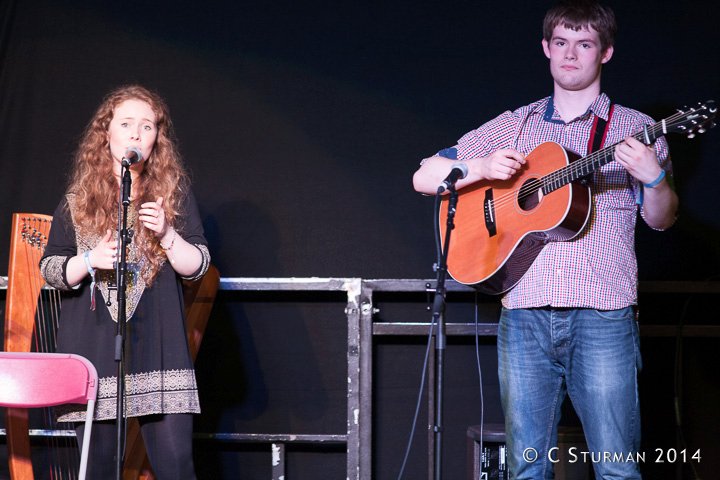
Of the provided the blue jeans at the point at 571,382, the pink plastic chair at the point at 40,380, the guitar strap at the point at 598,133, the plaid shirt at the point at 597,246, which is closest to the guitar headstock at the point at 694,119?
the plaid shirt at the point at 597,246

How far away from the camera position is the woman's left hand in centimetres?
248

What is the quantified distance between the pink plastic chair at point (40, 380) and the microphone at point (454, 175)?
1.20m

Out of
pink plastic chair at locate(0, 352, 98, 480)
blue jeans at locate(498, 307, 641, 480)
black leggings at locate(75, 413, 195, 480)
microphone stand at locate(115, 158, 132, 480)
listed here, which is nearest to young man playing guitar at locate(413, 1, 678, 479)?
blue jeans at locate(498, 307, 641, 480)

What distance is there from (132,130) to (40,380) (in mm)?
906

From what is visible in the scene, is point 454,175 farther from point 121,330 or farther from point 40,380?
point 40,380

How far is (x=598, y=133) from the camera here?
2.48 m

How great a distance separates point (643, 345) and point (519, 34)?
162cm

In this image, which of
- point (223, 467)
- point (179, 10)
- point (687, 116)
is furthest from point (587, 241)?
point (179, 10)

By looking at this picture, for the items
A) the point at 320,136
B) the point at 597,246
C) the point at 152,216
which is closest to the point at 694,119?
the point at 597,246

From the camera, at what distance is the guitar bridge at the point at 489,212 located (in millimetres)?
2650

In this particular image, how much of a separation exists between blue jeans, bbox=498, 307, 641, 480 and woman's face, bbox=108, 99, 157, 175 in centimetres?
136

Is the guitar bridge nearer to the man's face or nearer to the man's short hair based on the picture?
the man's face

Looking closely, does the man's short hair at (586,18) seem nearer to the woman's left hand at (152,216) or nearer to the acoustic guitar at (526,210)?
the acoustic guitar at (526,210)

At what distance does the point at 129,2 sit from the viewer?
4152mm
